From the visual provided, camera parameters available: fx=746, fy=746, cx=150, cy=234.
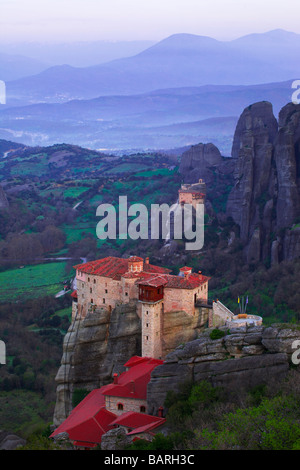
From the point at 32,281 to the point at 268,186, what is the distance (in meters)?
35.7

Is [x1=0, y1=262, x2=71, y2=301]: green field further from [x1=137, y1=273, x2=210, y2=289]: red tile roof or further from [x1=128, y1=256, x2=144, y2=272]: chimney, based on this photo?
[x1=137, y1=273, x2=210, y2=289]: red tile roof

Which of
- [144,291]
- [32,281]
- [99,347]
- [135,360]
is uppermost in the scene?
[144,291]

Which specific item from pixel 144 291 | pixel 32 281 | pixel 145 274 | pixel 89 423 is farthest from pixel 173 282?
pixel 32 281

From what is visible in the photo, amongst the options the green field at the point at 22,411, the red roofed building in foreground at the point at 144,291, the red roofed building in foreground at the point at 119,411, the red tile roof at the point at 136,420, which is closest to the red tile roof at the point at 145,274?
the red roofed building in foreground at the point at 144,291

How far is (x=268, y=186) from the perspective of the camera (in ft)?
302

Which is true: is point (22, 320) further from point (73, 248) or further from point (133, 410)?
point (133, 410)

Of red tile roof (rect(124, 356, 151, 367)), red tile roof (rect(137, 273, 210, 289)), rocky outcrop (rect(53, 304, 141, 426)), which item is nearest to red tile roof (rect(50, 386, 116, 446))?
red tile roof (rect(124, 356, 151, 367))

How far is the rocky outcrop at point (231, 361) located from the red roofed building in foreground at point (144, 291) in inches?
164

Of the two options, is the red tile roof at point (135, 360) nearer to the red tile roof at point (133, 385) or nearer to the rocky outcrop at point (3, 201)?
the red tile roof at point (133, 385)

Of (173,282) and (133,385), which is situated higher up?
(173,282)

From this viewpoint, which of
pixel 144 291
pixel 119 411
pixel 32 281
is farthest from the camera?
pixel 32 281

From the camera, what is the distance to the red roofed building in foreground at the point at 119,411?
→ 40.5 metres

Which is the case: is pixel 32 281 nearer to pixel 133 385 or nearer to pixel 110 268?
pixel 110 268

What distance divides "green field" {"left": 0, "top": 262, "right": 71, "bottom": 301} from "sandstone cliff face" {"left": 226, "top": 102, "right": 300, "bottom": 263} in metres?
25.7
